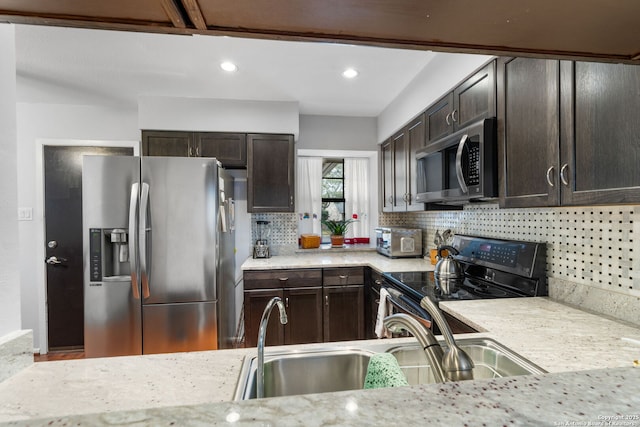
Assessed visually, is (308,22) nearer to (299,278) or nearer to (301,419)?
(301,419)

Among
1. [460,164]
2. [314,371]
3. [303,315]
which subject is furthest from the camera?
[303,315]

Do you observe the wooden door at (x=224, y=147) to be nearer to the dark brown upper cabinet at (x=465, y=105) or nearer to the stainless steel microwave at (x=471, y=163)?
the dark brown upper cabinet at (x=465, y=105)

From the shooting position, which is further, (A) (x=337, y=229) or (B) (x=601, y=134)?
(A) (x=337, y=229)

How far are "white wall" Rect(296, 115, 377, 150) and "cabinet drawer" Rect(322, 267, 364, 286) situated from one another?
1.43 meters

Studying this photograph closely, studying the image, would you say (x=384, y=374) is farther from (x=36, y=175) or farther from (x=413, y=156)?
(x=36, y=175)

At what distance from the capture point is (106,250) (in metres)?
2.18

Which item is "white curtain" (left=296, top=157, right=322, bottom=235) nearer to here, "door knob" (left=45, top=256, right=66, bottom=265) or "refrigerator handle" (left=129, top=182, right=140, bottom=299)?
"refrigerator handle" (left=129, top=182, right=140, bottom=299)

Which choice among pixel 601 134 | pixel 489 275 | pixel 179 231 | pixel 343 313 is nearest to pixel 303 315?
pixel 343 313

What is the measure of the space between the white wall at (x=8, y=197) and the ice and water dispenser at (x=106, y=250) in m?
1.50

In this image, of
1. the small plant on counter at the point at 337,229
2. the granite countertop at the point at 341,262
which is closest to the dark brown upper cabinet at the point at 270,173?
the granite countertop at the point at 341,262

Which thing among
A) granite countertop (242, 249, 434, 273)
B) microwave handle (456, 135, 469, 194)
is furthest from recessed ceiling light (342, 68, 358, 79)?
granite countertop (242, 249, 434, 273)

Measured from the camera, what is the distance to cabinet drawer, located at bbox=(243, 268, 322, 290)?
263cm

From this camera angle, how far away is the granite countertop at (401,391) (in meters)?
0.28

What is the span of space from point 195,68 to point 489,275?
258 centimetres
